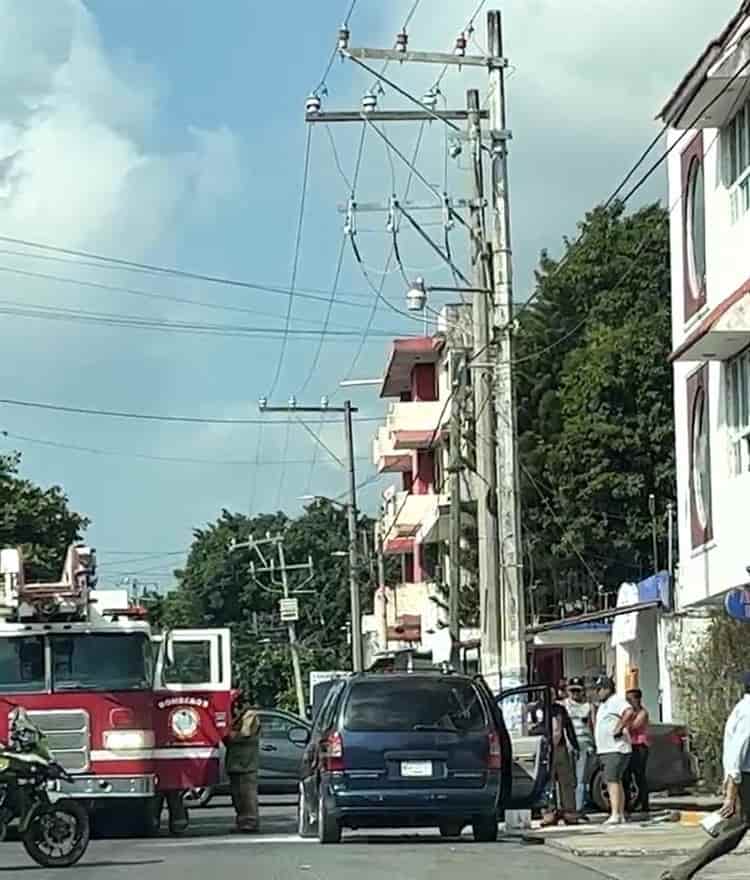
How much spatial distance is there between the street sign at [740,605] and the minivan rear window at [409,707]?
4.99 meters

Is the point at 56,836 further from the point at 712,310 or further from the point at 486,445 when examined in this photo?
the point at 712,310

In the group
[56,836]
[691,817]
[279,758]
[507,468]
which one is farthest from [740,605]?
[279,758]

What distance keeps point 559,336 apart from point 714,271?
2303 cm

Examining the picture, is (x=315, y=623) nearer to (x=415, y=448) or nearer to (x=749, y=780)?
(x=415, y=448)

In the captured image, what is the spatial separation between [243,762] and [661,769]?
5.65 meters

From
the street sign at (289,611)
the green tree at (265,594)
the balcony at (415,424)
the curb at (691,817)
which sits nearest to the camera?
the curb at (691,817)

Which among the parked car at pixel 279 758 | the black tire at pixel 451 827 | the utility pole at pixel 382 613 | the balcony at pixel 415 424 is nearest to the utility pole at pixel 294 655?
the utility pole at pixel 382 613

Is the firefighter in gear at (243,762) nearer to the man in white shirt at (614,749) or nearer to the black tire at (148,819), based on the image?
the black tire at (148,819)

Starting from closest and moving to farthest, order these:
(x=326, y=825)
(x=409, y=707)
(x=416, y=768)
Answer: (x=416, y=768)
(x=409, y=707)
(x=326, y=825)

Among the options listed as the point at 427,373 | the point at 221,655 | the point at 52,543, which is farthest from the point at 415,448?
the point at 221,655

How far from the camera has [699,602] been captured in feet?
97.4

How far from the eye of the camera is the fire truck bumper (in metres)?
23.3

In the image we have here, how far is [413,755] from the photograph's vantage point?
20.9 metres

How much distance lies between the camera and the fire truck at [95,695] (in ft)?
76.7
